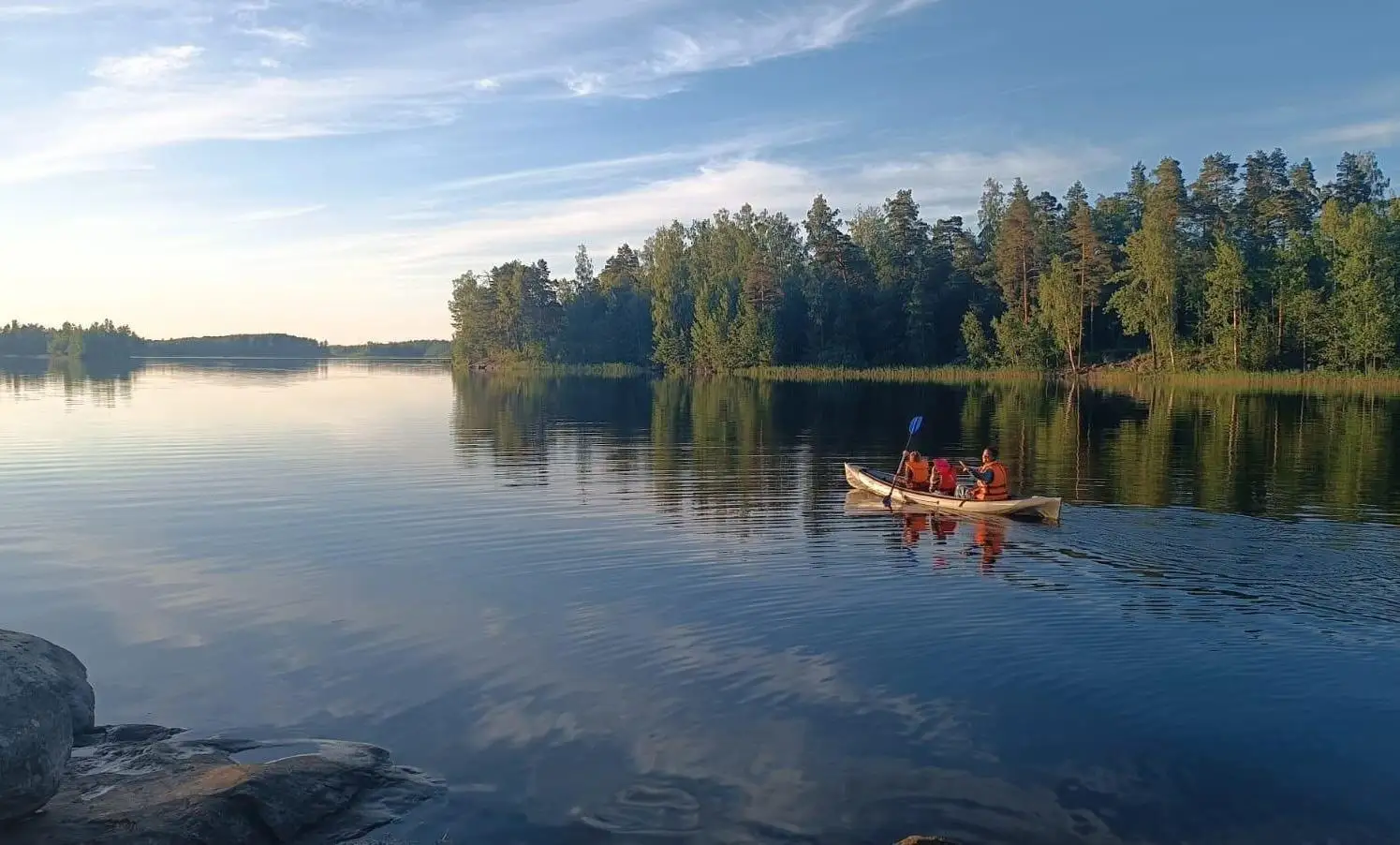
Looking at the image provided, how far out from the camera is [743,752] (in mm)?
9516

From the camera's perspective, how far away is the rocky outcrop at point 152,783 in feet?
23.0

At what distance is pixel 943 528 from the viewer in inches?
847

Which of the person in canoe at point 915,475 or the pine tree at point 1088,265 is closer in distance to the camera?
the person in canoe at point 915,475

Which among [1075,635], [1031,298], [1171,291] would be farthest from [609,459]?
[1031,298]

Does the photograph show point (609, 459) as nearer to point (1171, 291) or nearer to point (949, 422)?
point (949, 422)

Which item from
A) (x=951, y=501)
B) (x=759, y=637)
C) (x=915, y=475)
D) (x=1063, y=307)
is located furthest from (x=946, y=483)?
(x=1063, y=307)

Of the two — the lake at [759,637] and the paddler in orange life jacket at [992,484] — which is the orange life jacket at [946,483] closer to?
the paddler in orange life jacket at [992,484]

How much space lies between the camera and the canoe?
68.8ft

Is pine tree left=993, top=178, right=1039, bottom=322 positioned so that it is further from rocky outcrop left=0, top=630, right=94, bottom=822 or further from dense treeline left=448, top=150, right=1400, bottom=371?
rocky outcrop left=0, top=630, right=94, bottom=822

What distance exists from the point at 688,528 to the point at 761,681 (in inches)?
367

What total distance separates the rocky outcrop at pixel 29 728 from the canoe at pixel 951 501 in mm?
18102

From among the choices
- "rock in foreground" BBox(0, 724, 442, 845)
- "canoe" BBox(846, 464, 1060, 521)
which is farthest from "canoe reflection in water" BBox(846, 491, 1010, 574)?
"rock in foreground" BBox(0, 724, 442, 845)

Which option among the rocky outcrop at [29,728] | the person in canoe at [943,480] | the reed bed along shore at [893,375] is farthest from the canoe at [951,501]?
the reed bed along shore at [893,375]

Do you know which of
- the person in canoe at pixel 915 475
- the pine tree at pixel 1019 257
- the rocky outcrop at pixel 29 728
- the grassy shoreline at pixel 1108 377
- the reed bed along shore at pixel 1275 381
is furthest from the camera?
the pine tree at pixel 1019 257
